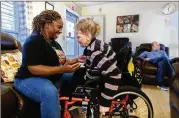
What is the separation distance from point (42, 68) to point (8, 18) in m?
0.78

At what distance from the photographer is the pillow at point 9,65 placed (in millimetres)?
1188

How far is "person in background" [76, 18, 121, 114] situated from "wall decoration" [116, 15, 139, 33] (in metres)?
0.44

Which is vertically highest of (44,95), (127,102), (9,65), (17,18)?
(17,18)

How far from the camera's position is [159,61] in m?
1.52

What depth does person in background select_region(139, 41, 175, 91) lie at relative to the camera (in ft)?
4.50

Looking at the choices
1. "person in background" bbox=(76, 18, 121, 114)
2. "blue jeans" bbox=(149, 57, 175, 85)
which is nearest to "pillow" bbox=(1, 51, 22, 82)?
"person in background" bbox=(76, 18, 121, 114)

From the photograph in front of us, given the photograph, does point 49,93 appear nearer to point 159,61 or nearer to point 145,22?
point 145,22

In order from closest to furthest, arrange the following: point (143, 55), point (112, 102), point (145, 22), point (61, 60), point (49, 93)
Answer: point (49, 93)
point (112, 102)
point (61, 60)
point (145, 22)
point (143, 55)

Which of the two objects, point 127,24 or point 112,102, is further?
point 127,24

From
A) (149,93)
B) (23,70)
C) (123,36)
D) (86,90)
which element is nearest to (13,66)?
(23,70)

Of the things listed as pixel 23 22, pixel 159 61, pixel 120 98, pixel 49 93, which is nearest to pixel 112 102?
pixel 120 98

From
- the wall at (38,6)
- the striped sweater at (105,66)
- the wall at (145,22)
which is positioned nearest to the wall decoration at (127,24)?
the wall at (145,22)

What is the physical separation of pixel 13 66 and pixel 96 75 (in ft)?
2.27

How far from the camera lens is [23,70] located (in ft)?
3.01
